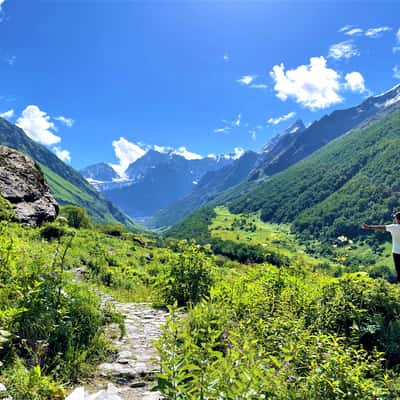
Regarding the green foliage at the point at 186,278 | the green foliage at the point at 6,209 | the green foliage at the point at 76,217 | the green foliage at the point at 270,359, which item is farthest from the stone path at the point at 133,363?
the green foliage at the point at 76,217

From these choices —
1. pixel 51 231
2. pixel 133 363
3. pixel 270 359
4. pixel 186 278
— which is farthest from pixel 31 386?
pixel 51 231

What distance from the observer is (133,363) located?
6.02 m

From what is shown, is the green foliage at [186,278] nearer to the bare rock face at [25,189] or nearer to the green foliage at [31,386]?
the green foliage at [31,386]

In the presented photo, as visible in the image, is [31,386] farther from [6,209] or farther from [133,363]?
[6,209]

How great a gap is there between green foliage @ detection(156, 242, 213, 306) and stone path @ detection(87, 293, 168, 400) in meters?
1.56

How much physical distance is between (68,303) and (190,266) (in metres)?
5.04

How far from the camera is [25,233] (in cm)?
1589

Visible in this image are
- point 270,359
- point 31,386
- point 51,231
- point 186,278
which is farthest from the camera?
point 51,231

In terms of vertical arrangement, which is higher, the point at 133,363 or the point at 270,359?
the point at 270,359

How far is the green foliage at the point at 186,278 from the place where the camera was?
1028cm

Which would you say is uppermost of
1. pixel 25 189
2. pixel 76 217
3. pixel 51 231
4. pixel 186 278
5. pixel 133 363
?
pixel 25 189

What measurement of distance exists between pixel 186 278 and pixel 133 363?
4532 millimetres

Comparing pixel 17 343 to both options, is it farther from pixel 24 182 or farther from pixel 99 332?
pixel 24 182

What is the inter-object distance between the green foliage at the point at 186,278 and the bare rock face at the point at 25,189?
12.0 meters
